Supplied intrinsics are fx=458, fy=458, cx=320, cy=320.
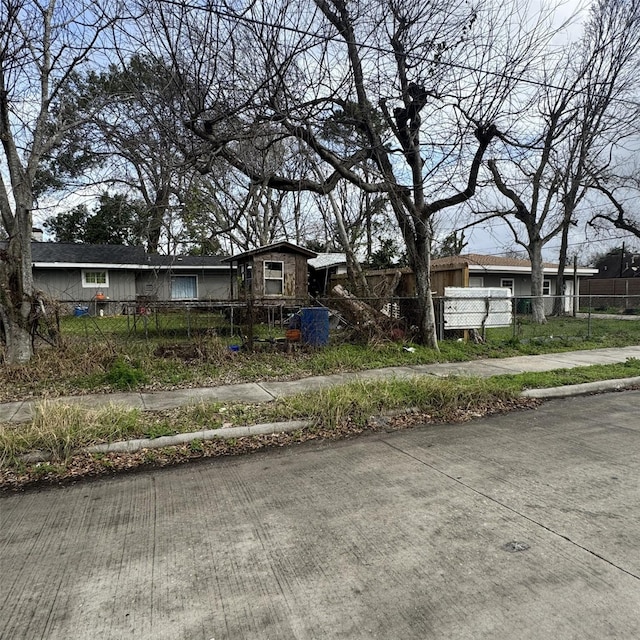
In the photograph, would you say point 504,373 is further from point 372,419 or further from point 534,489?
point 534,489

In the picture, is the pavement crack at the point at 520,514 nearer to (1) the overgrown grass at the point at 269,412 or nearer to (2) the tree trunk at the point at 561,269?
(1) the overgrown grass at the point at 269,412

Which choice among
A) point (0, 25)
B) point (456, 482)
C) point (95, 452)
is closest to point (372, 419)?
point (456, 482)

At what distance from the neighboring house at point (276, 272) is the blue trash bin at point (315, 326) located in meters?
6.66

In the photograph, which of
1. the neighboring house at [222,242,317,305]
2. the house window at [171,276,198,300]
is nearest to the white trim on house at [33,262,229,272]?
the house window at [171,276,198,300]

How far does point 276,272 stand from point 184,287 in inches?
434

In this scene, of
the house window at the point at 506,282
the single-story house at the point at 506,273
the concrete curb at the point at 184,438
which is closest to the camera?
the concrete curb at the point at 184,438

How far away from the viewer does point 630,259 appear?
48719 millimetres

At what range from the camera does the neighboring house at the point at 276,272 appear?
1784cm

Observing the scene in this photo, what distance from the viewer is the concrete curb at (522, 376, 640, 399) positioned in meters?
7.64

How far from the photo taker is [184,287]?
2731cm

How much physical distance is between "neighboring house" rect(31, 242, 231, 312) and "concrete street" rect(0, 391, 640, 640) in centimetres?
1787

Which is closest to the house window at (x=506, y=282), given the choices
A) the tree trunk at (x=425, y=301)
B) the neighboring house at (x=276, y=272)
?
the neighboring house at (x=276, y=272)

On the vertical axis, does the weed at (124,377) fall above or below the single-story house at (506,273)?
below

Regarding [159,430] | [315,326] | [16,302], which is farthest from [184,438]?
[315,326]
